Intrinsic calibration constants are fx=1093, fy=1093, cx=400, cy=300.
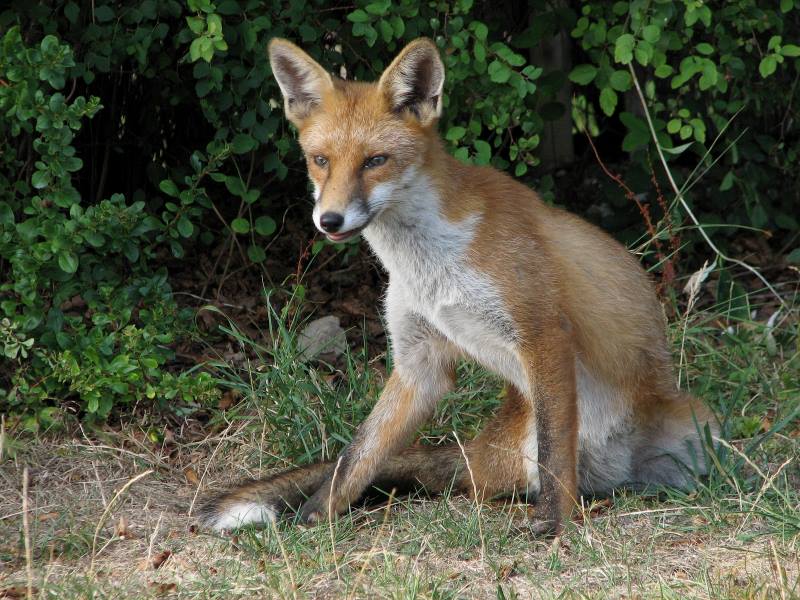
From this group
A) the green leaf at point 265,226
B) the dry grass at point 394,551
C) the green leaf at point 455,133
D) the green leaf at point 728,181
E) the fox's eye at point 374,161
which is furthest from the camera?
the green leaf at point 728,181

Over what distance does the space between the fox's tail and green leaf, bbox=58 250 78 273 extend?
118 centimetres

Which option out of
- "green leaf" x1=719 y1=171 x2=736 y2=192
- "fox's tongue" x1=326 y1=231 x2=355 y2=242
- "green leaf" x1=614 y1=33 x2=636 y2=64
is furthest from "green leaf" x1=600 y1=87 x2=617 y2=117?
"fox's tongue" x1=326 y1=231 x2=355 y2=242

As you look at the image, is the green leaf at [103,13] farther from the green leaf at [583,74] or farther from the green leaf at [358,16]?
the green leaf at [583,74]

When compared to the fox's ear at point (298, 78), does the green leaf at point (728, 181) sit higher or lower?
lower

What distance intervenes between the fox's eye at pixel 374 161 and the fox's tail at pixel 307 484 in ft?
4.00

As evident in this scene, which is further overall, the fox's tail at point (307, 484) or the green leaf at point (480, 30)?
the green leaf at point (480, 30)

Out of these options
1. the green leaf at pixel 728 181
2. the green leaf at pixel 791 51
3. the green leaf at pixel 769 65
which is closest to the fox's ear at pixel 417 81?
the green leaf at pixel 769 65

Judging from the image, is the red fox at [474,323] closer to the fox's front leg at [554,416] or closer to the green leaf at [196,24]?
the fox's front leg at [554,416]

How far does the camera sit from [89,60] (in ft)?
16.3

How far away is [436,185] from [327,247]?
7.03 ft

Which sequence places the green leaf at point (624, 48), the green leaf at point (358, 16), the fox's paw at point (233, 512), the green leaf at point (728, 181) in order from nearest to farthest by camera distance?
1. the fox's paw at point (233, 512)
2. the green leaf at point (358, 16)
3. the green leaf at point (624, 48)
4. the green leaf at point (728, 181)

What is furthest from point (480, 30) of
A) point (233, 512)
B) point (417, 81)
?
point (233, 512)

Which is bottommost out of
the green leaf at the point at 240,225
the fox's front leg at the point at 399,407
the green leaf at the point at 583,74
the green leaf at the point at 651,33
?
the fox's front leg at the point at 399,407

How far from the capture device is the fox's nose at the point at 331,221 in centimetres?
362
